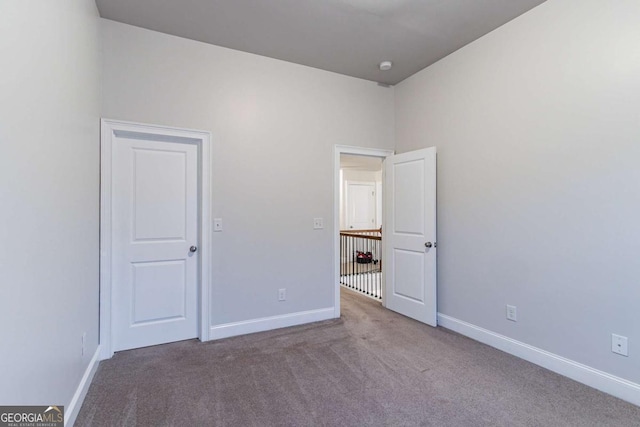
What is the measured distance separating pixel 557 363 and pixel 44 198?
3.51m

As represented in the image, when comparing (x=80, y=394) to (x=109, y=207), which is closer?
(x=80, y=394)

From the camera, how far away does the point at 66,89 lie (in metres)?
1.75

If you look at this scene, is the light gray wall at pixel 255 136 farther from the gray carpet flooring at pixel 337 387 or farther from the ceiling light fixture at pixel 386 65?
the gray carpet flooring at pixel 337 387

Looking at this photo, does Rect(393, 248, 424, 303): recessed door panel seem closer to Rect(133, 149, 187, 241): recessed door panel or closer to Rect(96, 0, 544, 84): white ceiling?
Rect(96, 0, 544, 84): white ceiling

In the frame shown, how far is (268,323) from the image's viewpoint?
3301 mm

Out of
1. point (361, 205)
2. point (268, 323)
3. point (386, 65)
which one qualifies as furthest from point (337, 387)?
point (361, 205)

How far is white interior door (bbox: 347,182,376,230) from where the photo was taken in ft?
27.4

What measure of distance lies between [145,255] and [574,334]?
3639mm

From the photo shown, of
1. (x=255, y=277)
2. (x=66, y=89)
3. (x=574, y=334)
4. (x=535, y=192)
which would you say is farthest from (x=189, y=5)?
(x=574, y=334)

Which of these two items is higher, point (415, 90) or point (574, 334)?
point (415, 90)

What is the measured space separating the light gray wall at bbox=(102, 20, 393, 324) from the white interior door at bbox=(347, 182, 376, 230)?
4.56m

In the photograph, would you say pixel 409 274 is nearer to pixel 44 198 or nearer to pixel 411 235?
pixel 411 235

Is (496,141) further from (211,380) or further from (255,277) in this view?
(211,380)

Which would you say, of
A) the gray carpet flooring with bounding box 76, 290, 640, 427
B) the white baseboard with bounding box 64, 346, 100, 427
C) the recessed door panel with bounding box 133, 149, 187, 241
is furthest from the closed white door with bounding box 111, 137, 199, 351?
the white baseboard with bounding box 64, 346, 100, 427
